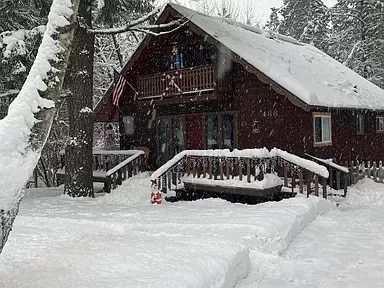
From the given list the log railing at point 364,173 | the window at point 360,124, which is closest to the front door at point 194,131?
the log railing at point 364,173

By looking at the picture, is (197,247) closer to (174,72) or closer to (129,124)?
(174,72)

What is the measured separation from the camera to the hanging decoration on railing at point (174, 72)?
1700cm

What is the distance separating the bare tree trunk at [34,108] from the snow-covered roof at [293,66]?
31.3 ft

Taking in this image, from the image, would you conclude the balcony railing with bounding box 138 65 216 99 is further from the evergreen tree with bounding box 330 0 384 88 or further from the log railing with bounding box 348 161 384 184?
the evergreen tree with bounding box 330 0 384 88

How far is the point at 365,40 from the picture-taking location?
109 ft

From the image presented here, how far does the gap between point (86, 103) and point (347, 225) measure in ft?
28.3

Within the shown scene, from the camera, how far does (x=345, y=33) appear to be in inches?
1369

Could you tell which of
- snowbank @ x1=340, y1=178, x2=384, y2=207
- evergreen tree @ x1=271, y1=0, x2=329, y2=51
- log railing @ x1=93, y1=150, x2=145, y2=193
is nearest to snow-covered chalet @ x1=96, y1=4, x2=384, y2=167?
snowbank @ x1=340, y1=178, x2=384, y2=207

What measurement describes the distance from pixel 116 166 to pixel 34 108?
11.3 meters

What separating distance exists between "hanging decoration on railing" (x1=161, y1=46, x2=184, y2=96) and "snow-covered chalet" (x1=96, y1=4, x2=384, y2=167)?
0.04 m

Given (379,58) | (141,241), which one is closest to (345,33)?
(379,58)

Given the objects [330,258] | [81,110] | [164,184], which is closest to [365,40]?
[164,184]

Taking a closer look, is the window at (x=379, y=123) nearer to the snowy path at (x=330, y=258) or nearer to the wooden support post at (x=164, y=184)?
the snowy path at (x=330, y=258)

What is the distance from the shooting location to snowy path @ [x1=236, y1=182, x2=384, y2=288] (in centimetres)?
617
